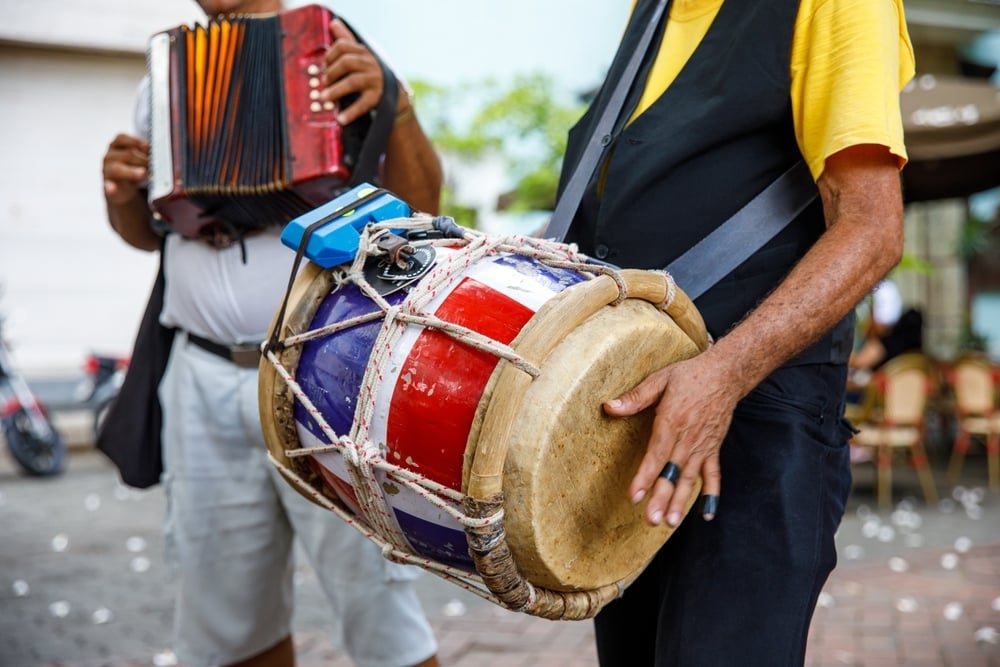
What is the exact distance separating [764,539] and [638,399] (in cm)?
38

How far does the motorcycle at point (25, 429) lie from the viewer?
7695mm

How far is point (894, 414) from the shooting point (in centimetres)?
644

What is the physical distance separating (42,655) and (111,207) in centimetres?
211

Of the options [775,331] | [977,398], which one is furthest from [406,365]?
[977,398]

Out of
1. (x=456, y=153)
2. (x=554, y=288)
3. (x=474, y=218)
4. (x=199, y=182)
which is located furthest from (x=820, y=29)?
(x=456, y=153)

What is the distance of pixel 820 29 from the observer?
1.54 m

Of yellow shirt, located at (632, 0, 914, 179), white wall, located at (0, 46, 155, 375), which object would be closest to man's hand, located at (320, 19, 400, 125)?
yellow shirt, located at (632, 0, 914, 179)

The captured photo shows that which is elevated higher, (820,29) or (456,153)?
(820,29)

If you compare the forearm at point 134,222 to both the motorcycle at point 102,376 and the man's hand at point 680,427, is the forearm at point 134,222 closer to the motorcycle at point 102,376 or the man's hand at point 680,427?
the man's hand at point 680,427

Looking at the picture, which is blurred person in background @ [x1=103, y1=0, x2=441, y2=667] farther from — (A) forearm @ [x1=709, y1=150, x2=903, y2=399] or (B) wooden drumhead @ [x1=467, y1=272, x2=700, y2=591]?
(A) forearm @ [x1=709, y1=150, x2=903, y2=399]

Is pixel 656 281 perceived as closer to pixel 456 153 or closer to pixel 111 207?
pixel 111 207

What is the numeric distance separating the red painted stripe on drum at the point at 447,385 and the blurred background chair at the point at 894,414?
5.56 m

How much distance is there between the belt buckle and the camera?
94.3 inches

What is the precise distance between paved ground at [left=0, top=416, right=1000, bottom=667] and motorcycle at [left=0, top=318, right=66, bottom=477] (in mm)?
1133
